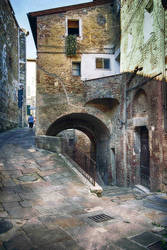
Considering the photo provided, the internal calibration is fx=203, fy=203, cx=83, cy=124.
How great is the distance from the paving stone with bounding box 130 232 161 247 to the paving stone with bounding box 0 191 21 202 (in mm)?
2832

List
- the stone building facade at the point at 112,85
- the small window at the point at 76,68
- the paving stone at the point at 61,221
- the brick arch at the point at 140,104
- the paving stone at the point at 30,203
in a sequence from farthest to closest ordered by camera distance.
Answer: the small window at the point at 76,68 < the brick arch at the point at 140,104 < the stone building facade at the point at 112,85 < the paving stone at the point at 30,203 < the paving stone at the point at 61,221

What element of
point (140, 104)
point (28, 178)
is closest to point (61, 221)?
point (28, 178)

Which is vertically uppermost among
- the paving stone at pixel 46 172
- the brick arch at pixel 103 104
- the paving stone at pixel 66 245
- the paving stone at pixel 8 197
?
the brick arch at pixel 103 104

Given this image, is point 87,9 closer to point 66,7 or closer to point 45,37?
point 66,7

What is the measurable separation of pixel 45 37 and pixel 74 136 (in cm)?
1098

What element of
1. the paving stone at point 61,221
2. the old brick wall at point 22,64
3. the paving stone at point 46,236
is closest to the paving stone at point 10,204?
the paving stone at point 61,221

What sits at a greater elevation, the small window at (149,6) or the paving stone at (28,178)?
the small window at (149,6)

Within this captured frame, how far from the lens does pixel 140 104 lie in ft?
30.1

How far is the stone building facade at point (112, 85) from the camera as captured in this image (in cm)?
A: 788

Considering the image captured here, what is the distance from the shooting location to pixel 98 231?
3.31m

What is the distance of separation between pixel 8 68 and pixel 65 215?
1315 centimetres

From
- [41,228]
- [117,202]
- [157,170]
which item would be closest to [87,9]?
[157,170]

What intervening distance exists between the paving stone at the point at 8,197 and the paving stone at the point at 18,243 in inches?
66.3

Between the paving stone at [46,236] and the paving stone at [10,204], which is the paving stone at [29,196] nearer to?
the paving stone at [10,204]
